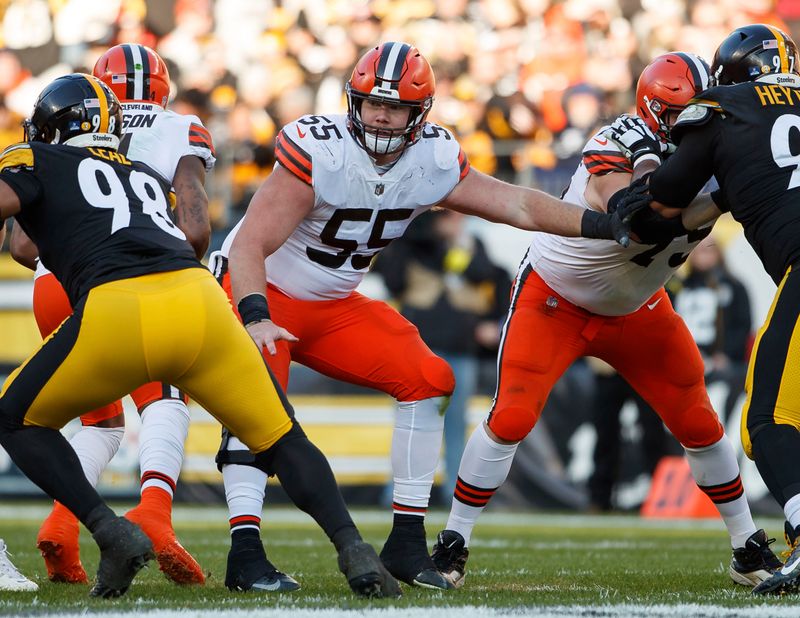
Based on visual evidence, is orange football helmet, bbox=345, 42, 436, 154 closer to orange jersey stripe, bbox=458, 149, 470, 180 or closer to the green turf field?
orange jersey stripe, bbox=458, 149, 470, 180

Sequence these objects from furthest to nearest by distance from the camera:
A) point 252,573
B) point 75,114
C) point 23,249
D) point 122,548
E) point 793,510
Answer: point 23,249 < point 252,573 < point 75,114 < point 793,510 < point 122,548

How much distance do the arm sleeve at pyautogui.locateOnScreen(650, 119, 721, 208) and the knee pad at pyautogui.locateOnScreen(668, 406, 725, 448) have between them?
929 millimetres

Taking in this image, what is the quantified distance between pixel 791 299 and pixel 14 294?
282 inches

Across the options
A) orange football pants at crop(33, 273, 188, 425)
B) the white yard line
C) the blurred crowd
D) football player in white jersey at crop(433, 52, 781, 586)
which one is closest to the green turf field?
the white yard line

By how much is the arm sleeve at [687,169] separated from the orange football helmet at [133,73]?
2069 millimetres

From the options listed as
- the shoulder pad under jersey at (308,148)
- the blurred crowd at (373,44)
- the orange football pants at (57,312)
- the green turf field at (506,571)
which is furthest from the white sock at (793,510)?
the blurred crowd at (373,44)

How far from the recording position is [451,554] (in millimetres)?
4633

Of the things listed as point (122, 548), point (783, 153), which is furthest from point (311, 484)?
point (783, 153)

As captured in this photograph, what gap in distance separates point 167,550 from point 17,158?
137 centimetres

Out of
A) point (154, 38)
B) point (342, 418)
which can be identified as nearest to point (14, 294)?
point (342, 418)

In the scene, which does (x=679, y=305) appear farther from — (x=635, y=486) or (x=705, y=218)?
(x=705, y=218)

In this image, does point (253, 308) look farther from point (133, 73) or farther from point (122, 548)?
point (133, 73)

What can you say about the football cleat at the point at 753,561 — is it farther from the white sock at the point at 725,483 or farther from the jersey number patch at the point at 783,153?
the jersey number patch at the point at 783,153

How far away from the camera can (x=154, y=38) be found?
13102mm
